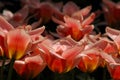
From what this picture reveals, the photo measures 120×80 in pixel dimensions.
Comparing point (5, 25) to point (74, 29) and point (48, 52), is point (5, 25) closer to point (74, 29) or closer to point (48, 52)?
point (48, 52)

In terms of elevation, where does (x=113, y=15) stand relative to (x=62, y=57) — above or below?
below

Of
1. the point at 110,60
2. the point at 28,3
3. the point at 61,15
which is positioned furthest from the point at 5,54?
the point at 28,3

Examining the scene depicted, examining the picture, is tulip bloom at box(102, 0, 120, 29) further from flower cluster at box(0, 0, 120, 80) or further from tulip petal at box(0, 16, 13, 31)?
tulip petal at box(0, 16, 13, 31)

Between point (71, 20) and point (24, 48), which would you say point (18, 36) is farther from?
point (71, 20)

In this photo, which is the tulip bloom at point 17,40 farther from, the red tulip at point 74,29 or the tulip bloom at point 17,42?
the red tulip at point 74,29

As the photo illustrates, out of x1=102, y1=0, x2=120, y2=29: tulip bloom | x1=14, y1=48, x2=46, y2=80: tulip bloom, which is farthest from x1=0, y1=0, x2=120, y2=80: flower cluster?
x1=102, y1=0, x2=120, y2=29: tulip bloom

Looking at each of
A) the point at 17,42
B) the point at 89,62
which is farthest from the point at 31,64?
the point at 89,62
